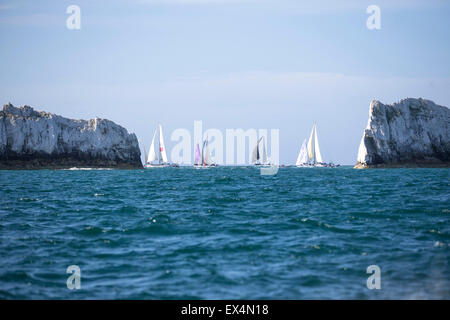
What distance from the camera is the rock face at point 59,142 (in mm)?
132250

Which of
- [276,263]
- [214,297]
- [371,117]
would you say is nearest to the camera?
[214,297]

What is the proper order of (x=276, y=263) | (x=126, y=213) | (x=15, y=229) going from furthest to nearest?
1. (x=126, y=213)
2. (x=15, y=229)
3. (x=276, y=263)

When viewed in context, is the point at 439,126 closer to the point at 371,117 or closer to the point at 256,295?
the point at 371,117

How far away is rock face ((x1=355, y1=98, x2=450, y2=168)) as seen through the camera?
135750 mm

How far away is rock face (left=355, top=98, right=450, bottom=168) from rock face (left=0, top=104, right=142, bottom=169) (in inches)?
3169

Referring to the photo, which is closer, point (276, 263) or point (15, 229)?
point (276, 263)

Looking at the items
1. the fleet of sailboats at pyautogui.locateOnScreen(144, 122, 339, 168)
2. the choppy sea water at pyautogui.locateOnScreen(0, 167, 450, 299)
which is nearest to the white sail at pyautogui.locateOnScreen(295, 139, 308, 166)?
the fleet of sailboats at pyautogui.locateOnScreen(144, 122, 339, 168)

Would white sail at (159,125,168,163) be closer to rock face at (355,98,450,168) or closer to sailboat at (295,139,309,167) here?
sailboat at (295,139,309,167)

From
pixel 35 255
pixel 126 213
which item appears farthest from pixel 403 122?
pixel 35 255

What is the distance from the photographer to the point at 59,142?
14212 cm

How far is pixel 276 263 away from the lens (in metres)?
14.2

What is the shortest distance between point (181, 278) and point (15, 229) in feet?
37.6

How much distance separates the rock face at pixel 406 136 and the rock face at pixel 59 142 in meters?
80.5

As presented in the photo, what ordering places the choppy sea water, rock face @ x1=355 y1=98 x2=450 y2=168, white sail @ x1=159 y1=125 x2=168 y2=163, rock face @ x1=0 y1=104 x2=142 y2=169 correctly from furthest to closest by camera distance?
white sail @ x1=159 y1=125 x2=168 y2=163, rock face @ x1=355 y1=98 x2=450 y2=168, rock face @ x1=0 y1=104 x2=142 y2=169, the choppy sea water
